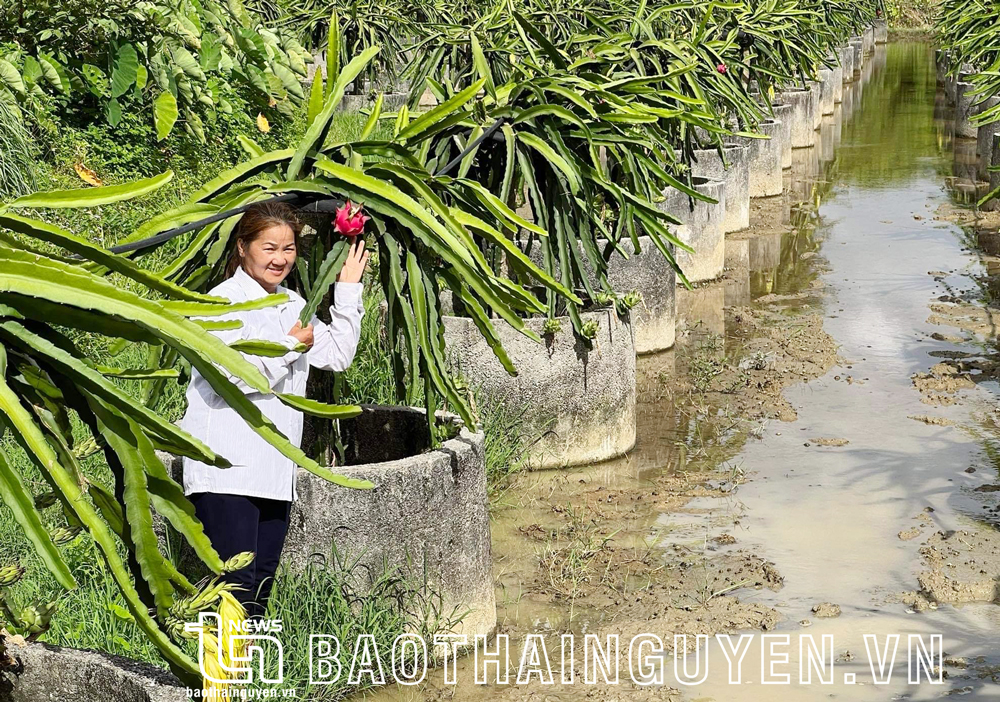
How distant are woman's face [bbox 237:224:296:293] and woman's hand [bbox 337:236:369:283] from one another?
0.21 metres

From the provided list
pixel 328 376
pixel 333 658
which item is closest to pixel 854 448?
pixel 328 376

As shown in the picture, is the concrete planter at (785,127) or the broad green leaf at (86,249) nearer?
the broad green leaf at (86,249)

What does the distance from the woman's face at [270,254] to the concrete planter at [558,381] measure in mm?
2324

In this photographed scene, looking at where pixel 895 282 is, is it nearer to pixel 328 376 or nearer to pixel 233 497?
pixel 328 376

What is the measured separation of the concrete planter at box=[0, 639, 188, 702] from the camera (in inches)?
100

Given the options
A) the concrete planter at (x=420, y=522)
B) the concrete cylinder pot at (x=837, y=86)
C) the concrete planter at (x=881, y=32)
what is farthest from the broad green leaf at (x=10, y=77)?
the concrete planter at (x=881, y=32)

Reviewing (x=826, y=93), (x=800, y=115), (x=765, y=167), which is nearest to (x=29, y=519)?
(x=765, y=167)

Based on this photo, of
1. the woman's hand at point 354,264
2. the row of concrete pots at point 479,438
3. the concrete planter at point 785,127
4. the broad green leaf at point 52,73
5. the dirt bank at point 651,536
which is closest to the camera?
the broad green leaf at point 52,73

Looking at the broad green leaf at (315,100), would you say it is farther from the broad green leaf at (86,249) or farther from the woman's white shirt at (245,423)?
the broad green leaf at (86,249)

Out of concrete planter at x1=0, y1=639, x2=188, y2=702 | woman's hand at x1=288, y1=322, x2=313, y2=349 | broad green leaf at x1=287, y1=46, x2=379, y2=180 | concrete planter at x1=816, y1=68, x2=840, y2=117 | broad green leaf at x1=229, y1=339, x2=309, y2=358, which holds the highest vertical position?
concrete planter at x1=816, y1=68, x2=840, y2=117

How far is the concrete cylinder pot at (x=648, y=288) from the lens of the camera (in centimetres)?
810

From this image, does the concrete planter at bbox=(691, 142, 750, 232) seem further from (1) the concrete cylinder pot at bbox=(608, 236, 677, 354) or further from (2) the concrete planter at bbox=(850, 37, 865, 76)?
(2) the concrete planter at bbox=(850, 37, 865, 76)

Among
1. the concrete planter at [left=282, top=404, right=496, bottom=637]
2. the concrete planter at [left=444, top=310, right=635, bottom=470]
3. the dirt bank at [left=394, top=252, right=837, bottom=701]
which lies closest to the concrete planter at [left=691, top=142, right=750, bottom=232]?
the dirt bank at [left=394, top=252, right=837, bottom=701]

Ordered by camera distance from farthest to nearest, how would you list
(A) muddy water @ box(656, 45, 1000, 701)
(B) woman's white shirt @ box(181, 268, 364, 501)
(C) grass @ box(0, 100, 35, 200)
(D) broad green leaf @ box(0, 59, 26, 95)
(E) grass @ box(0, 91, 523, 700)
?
1. (C) grass @ box(0, 100, 35, 200)
2. (A) muddy water @ box(656, 45, 1000, 701)
3. (E) grass @ box(0, 91, 523, 700)
4. (B) woman's white shirt @ box(181, 268, 364, 501)
5. (D) broad green leaf @ box(0, 59, 26, 95)
